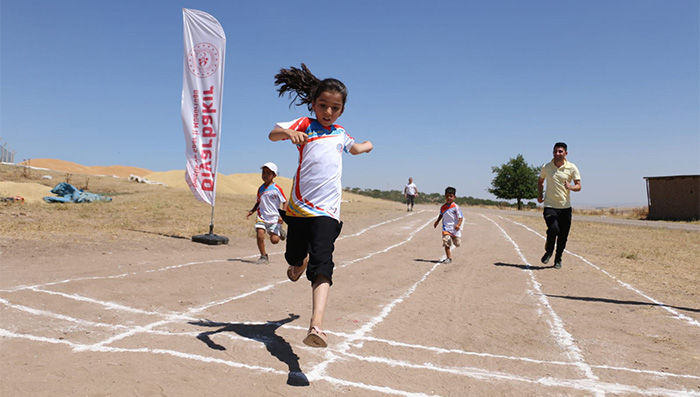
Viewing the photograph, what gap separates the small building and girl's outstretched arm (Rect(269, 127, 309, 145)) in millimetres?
32713

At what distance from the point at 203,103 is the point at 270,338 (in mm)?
8182

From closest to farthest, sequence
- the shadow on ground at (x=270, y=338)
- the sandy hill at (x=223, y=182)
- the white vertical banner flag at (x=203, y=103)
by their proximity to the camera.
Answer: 1. the shadow on ground at (x=270, y=338)
2. the white vertical banner flag at (x=203, y=103)
3. the sandy hill at (x=223, y=182)

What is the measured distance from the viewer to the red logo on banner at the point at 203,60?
1090 cm

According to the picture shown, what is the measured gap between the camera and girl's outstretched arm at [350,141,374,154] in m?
4.02

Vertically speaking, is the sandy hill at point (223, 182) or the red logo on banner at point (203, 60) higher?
the red logo on banner at point (203, 60)

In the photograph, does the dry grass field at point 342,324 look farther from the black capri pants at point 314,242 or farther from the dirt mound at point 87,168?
the dirt mound at point 87,168

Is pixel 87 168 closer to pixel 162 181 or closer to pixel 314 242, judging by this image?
pixel 162 181

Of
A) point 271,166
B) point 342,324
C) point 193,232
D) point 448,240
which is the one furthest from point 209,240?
point 342,324

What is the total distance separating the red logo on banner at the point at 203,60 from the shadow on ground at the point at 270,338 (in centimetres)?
788

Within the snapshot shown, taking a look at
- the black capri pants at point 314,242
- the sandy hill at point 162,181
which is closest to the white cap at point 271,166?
the black capri pants at point 314,242

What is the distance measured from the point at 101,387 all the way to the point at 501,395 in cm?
249

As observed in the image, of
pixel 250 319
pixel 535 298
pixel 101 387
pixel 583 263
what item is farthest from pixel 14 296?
pixel 583 263

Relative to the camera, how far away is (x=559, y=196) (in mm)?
8930

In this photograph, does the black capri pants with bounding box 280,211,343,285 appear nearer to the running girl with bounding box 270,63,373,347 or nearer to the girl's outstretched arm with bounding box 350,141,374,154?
the running girl with bounding box 270,63,373,347
